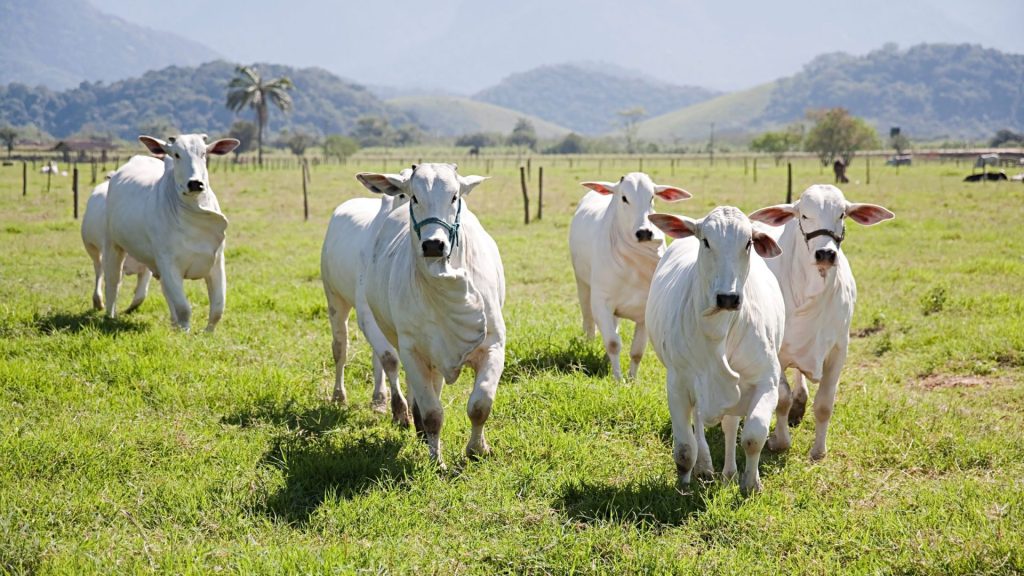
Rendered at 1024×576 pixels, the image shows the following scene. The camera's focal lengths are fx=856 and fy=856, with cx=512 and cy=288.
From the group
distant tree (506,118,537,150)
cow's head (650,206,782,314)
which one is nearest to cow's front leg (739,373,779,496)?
cow's head (650,206,782,314)

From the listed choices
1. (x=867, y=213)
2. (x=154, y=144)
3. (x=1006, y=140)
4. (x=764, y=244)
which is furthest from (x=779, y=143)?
(x=764, y=244)

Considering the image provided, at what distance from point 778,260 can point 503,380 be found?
255 cm

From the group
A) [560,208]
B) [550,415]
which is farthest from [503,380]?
[560,208]

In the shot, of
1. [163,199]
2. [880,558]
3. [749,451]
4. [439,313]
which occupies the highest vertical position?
[163,199]

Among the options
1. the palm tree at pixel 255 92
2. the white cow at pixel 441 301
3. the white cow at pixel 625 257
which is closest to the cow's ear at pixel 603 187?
the white cow at pixel 625 257

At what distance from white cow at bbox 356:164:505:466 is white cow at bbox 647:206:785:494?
1153mm

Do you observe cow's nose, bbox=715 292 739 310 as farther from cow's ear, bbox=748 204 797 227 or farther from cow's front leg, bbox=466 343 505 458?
cow's ear, bbox=748 204 797 227

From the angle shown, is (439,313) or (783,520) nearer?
(783,520)

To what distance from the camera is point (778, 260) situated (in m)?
6.35

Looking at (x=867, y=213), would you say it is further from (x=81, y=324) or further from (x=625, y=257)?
(x=81, y=324)

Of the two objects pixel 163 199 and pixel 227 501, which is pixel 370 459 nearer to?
pixel 227 501

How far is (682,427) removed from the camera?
5094 millimetres

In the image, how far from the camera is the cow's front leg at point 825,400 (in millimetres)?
→ 5965

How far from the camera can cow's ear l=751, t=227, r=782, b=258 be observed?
15.9 feet
